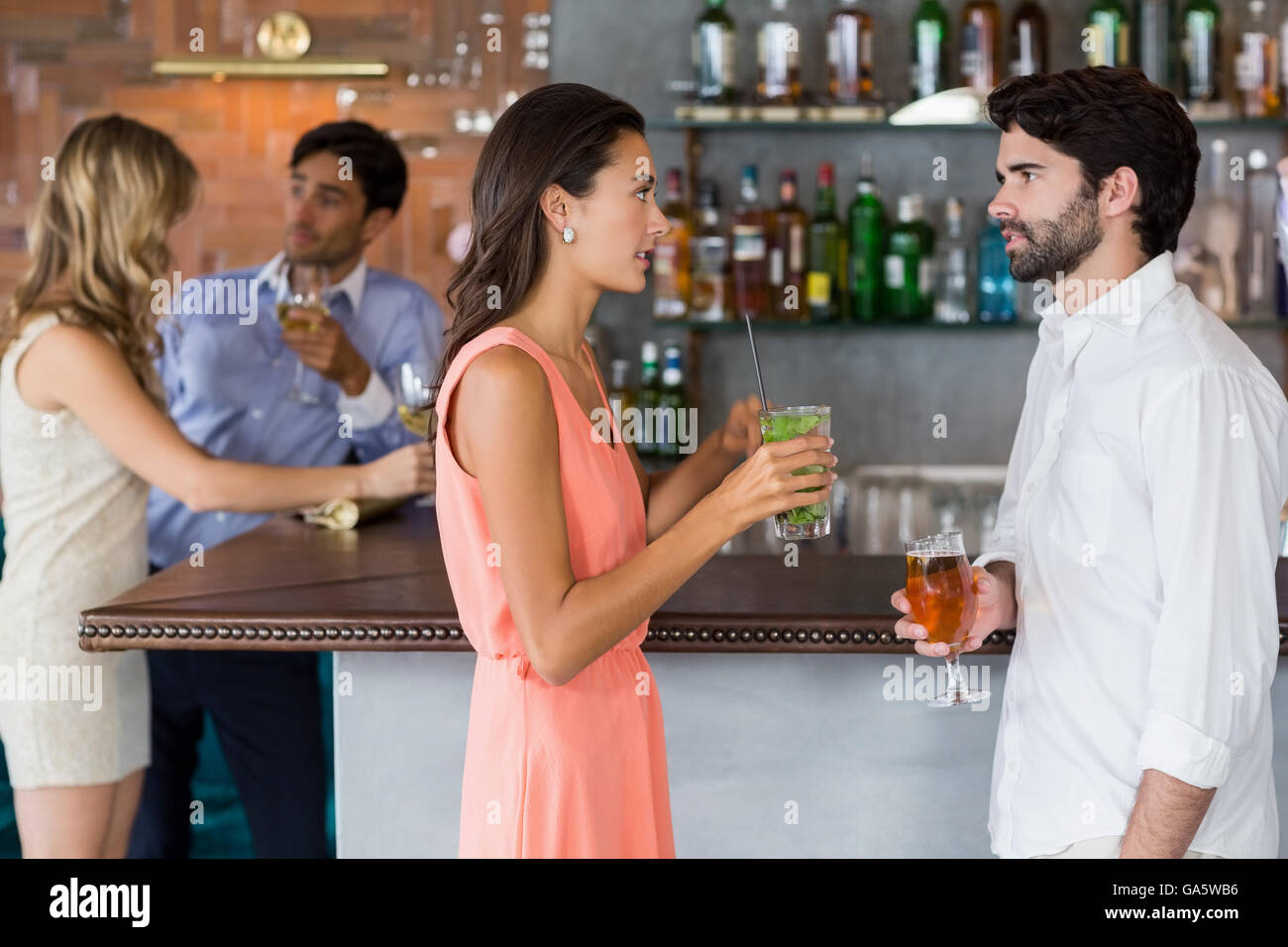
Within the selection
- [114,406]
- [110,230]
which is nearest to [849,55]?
[110,230]

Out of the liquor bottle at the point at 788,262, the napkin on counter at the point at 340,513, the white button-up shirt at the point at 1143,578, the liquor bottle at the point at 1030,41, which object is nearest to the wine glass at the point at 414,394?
the napkin on counter at the point at 340,513

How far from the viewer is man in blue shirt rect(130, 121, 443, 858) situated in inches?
91.1

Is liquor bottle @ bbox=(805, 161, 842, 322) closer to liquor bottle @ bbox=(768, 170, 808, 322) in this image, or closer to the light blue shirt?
liquor bottle @ bbox=(768, 170, 808, 322)

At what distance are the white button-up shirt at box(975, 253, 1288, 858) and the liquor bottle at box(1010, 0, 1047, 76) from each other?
1.89m

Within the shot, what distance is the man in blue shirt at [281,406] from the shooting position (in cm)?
231

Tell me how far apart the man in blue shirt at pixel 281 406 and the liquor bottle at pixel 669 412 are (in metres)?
0.58

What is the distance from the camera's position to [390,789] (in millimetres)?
1795

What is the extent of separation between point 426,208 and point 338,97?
0.36 m

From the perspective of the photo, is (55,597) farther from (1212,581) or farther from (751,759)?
(1212,581)

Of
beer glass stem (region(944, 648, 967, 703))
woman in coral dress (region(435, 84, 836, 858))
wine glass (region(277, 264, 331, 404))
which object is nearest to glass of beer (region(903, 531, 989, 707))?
beer glass stem (region(944, 648, 967, 703))

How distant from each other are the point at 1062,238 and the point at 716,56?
1943 mm

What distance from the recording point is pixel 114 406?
6.41ft

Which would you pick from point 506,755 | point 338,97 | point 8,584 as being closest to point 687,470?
point 506,755

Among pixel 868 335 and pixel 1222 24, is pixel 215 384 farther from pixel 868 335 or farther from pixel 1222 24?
pixel 1222 24
